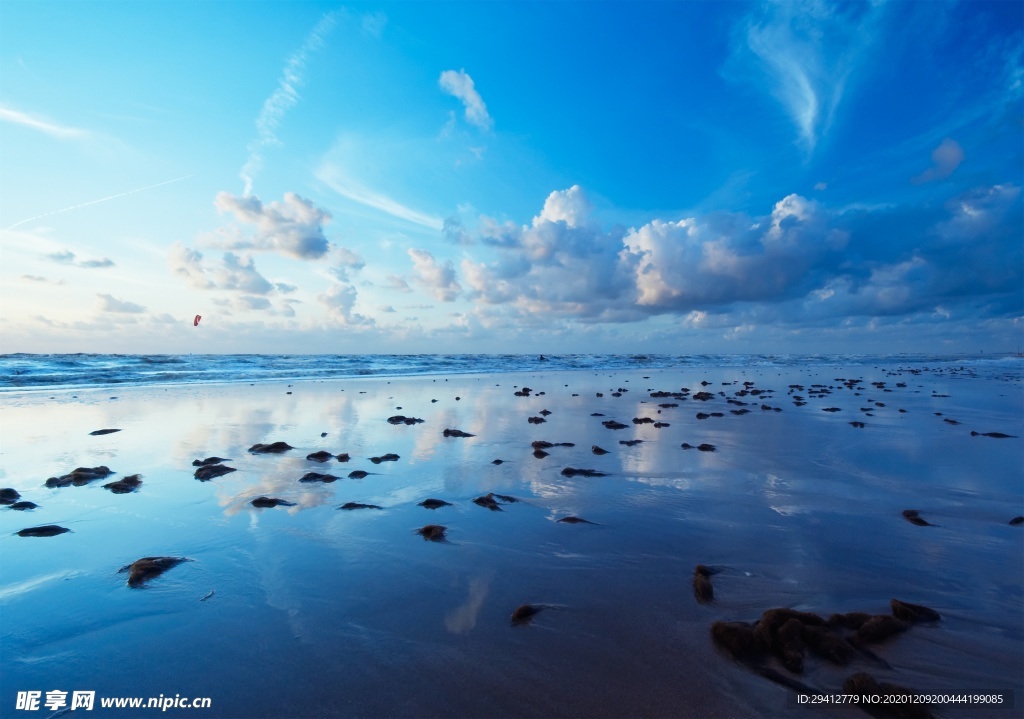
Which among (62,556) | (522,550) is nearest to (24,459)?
(62,556)

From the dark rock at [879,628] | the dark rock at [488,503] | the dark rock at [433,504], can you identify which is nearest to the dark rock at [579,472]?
the dark rock at [488,503]

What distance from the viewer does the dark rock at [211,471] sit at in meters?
7.99

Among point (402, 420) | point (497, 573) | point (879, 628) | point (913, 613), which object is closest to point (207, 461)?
point (402, 420)

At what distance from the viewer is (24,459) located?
9.17 metres

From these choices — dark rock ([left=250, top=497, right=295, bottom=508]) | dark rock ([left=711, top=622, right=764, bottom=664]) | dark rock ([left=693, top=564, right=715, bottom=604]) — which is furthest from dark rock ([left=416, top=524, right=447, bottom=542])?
dark rock ([left=711, top=622, right=764, bottom=664])

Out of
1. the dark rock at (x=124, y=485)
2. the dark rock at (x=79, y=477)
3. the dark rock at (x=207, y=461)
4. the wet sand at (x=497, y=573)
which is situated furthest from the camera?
the dark rock at (x=207, y=461)

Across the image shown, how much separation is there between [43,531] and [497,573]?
18.2ft

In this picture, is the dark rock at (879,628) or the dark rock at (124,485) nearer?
the dark rock at (879,628)

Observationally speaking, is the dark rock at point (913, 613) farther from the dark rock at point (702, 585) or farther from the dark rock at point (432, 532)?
the dark rock at point (432, 532)

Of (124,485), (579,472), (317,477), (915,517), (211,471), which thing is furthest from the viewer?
(579,472)

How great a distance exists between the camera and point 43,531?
5688mm

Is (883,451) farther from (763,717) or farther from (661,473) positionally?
(763,717)

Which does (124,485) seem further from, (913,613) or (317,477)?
(913,613)

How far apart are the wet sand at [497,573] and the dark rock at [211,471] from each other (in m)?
Result: 0.23
